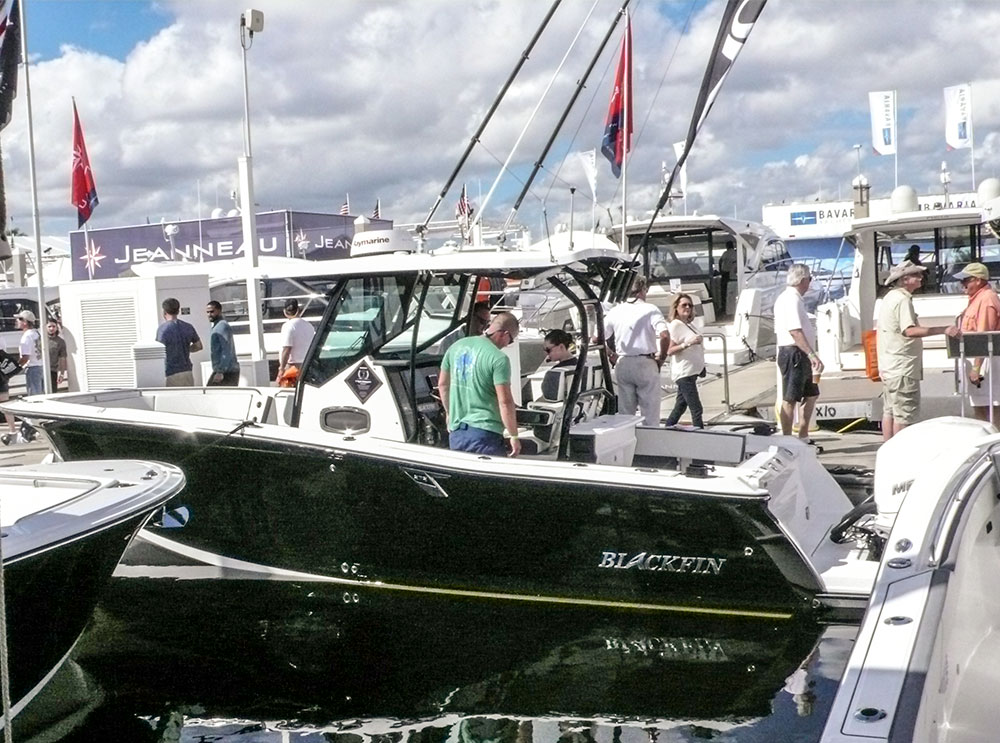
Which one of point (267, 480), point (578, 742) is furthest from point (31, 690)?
point (578, 742)

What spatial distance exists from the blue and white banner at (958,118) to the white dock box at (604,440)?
3021 centimetres

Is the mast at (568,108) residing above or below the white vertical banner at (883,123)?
below

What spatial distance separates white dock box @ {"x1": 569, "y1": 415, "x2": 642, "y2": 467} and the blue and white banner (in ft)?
99.1

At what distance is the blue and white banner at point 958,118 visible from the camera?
34531mm

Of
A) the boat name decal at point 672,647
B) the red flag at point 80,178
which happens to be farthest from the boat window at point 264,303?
the boat name decal at point 672,647

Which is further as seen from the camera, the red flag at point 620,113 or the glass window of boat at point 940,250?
the red flag at point 620,113

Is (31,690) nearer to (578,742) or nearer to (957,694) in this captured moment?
(578,742)

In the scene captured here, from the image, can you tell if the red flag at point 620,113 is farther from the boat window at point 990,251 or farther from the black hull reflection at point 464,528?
the black hull reflection at point 464,528

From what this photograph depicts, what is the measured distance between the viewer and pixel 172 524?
25.3 feet

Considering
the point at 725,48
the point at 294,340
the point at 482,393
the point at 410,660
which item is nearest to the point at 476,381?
the point at 482,393

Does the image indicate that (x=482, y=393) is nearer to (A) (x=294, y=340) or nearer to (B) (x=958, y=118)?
(A) (x=294, y=340)

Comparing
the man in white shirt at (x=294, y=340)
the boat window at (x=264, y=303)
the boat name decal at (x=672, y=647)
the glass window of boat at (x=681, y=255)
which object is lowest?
the boat name decal at (x=672, y=647)

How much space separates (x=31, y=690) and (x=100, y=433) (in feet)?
7.83

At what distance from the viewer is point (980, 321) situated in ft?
30.2
